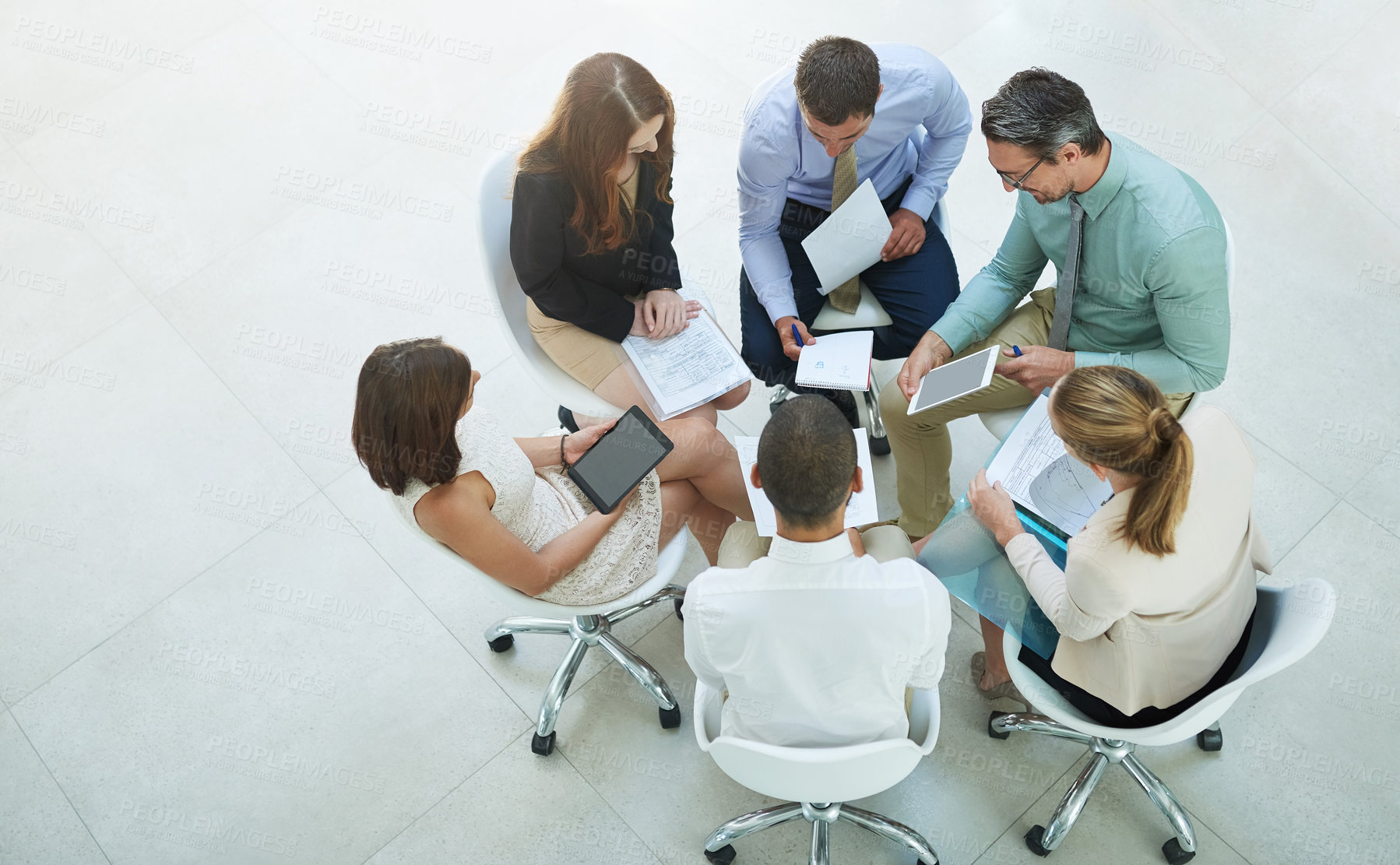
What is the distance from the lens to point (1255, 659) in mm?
2002

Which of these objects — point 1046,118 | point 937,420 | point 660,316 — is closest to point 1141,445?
point 1046,118

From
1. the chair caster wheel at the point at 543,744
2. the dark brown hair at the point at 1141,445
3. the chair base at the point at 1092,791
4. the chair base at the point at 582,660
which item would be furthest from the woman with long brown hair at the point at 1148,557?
the chair caster wheel at the point at 543,744

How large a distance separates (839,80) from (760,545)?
1.13 metres

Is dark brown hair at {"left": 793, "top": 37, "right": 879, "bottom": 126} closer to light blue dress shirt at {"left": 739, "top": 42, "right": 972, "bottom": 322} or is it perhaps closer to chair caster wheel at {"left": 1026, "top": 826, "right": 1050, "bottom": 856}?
light blue dress shirt at {"left": 739, "top": 42, "right": 972, "bottom": 322}

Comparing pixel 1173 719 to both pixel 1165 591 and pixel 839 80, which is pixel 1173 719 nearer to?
pixel 1165 591

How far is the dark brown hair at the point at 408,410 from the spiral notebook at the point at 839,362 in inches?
39.0

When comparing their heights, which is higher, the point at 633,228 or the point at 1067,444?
the point at 1067,444

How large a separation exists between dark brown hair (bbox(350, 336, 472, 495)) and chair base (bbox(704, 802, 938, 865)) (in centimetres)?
117

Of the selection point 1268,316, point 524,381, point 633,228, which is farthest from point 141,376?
point 1268,316

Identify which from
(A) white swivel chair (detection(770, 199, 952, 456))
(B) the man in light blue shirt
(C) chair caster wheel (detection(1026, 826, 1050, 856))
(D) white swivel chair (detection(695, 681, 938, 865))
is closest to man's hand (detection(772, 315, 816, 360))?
(B) the man in light blue shirt

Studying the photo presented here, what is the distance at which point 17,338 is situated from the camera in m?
3.48

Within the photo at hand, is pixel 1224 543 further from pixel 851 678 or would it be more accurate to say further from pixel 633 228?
pixel 633 228

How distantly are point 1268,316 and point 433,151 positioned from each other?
3106 millimetres

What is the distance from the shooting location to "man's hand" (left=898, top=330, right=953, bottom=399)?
2611 mm
